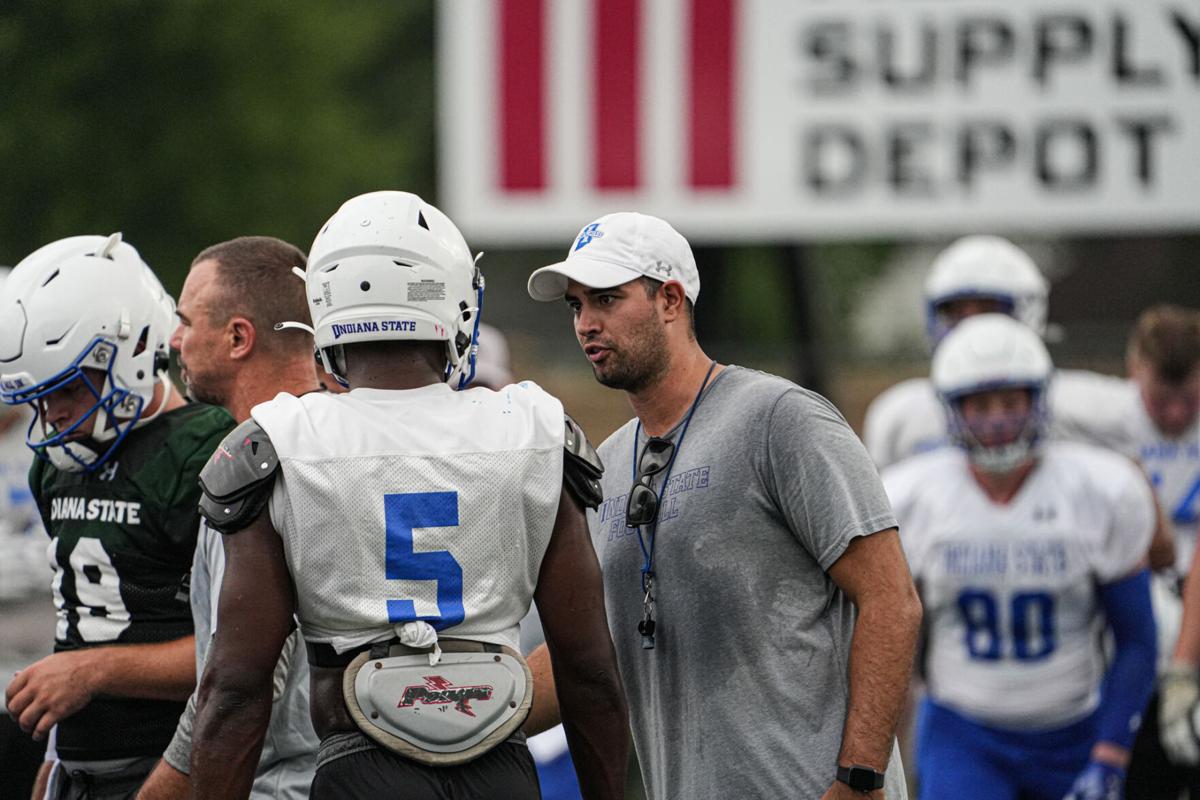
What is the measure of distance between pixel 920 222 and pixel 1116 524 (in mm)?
4020

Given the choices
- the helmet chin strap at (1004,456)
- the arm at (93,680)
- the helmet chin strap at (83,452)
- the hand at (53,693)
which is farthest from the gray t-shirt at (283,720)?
the helmet chin strap at (1004,456)

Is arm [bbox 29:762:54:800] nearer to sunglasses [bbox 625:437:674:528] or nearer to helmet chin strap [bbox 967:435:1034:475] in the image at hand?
sunglasses [bbox 625:437:674:528]

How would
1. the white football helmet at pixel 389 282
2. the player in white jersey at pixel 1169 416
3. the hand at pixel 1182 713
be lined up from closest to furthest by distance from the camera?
the white football helmet at pixel 389 282 → the hand at pixel 1182 713 → the player in white jersey at pixel 1169 416

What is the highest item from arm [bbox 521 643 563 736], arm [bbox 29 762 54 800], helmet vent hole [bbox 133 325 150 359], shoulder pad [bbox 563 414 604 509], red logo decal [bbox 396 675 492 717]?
helmet vent hole [bbox 133 325 150 359]

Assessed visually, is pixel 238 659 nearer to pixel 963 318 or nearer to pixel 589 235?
pixel 589 235

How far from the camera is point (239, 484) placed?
326 centimetres

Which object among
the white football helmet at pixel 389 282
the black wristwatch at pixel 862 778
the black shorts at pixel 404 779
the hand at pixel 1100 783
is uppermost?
the white football helmet at pixel 389 282

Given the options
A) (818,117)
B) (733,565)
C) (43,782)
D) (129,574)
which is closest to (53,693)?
(129,574)

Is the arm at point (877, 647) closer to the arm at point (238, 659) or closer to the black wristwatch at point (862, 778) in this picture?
the black wristwatch at point (862, 778)

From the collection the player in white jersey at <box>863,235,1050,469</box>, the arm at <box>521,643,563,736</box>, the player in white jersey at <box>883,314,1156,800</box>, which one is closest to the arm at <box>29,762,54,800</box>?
the arm at <box>521,643,563,736</box>

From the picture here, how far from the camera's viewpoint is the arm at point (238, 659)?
330cm

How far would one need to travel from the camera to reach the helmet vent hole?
433cm

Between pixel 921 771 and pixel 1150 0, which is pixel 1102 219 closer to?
pixel 1150 0

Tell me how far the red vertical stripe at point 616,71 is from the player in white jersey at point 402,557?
6.33 metres
